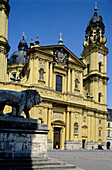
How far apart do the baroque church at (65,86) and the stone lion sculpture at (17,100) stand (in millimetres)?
18226

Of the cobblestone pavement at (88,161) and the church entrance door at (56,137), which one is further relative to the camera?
the church entrance door at (56,137)

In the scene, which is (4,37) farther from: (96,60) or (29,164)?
(29,164)

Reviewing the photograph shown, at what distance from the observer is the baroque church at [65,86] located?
110ft

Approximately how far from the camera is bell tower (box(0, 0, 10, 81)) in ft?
105

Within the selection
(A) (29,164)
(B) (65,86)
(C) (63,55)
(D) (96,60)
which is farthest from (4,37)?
(A) (29,164)

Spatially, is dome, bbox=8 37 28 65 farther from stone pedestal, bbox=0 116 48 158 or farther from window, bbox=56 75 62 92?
stone pedestal, bbox=0 116 48 158

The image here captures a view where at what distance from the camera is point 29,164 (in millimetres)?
10336

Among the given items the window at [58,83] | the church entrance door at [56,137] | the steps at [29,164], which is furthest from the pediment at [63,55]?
the steps at [29,164]

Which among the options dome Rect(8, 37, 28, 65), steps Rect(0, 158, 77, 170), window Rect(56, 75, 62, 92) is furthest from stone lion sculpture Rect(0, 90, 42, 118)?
dome Rect(8, 37, 28, 65)

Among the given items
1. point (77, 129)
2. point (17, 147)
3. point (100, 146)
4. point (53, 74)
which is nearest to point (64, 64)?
point (53, 74)

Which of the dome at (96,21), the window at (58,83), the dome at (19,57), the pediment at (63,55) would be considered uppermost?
the dome at (96,21)

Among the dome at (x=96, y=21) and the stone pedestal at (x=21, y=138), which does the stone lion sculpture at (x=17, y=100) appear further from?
the dome at (x=96, y=21)

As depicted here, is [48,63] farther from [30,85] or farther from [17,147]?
[17,147]

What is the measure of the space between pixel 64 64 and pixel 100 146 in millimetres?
16885
